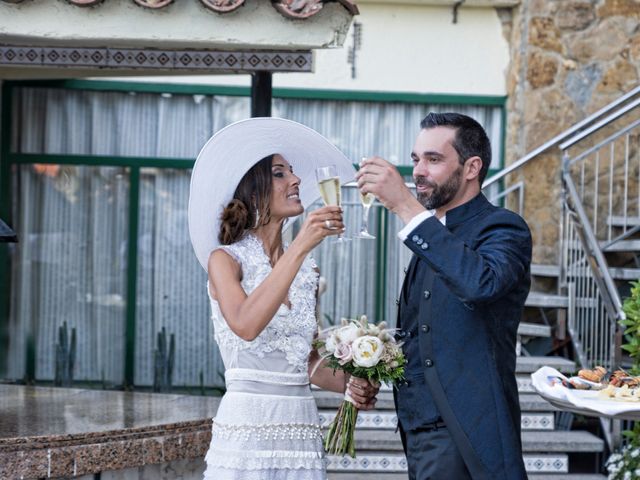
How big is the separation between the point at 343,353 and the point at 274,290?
33 centimetres

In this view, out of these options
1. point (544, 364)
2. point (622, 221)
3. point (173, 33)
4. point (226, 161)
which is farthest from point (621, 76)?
point (226, 161)

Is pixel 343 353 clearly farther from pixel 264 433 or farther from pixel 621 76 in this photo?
pixel 621 76

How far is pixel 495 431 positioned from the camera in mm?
3676

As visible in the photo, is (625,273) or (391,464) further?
(625,273)

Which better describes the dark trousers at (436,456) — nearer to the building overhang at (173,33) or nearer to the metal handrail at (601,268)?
the building overhang at (173,33)

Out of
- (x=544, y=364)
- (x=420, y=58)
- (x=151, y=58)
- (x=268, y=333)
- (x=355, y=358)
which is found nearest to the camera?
(x=355, y=358)

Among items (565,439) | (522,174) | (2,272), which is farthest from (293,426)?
(2,272)

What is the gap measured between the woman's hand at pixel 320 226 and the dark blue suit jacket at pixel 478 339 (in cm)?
38

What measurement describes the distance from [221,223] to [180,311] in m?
6.61

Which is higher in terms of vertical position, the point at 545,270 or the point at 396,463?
the point at 545,270

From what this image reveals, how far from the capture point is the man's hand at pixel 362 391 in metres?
4.08

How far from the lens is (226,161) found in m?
4.43

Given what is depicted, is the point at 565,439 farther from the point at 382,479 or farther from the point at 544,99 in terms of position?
the point at 544,99

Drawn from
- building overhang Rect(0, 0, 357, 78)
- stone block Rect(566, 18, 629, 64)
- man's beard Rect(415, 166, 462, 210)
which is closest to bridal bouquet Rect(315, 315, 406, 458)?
man's beard Rect(415, 166, 462, 210)
